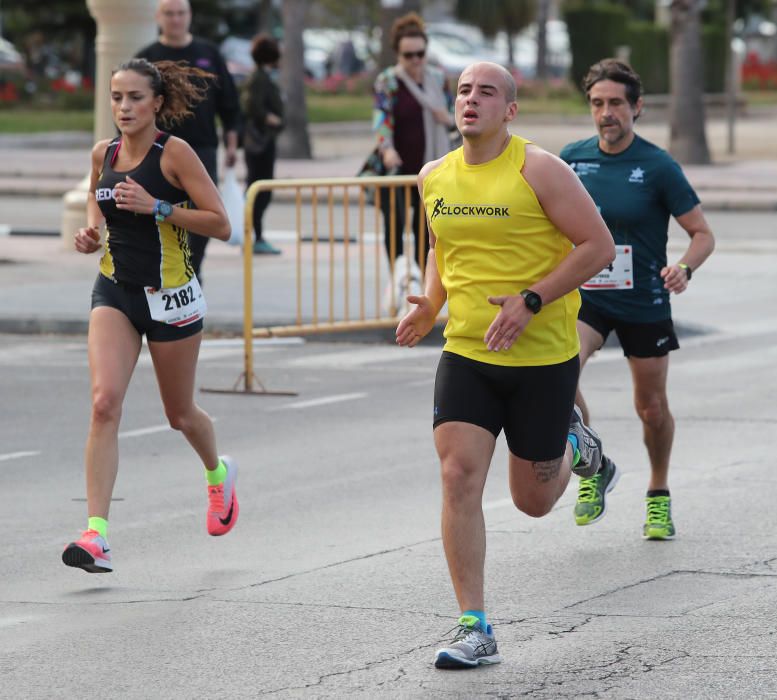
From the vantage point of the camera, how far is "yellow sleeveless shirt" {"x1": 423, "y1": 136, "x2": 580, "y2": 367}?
239 inches

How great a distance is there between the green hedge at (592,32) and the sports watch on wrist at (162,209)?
42616mm

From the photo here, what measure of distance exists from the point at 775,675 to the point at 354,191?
19502 mm

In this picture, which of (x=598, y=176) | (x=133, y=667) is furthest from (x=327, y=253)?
(x=133, y=667)

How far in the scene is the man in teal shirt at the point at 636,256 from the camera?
792 centimetres

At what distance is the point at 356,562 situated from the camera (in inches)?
291

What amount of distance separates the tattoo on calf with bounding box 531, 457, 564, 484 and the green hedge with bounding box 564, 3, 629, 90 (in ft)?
144

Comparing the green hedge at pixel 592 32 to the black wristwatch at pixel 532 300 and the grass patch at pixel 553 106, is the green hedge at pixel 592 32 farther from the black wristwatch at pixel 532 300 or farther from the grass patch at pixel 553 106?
the black wristwatch at pixel 532 300

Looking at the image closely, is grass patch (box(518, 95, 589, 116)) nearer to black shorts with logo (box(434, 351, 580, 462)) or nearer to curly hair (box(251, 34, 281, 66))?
curly hair (box(251, 34, 281, 66))

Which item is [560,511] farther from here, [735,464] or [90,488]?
[90,488]

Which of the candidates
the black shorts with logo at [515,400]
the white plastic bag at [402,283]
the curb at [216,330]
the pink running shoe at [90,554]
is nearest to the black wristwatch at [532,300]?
the black shorts with logo at [515,400]

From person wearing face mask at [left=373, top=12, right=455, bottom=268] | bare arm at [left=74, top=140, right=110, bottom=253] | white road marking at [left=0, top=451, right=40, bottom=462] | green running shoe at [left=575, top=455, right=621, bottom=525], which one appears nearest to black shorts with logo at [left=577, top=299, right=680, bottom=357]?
green running shoe at [left=575, top=455, right=621, bottom=525]

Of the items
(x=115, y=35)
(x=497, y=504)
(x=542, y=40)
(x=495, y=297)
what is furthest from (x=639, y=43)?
(x=495, y=297)

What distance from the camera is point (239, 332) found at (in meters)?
13.9

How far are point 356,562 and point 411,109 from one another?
7.10 meters
